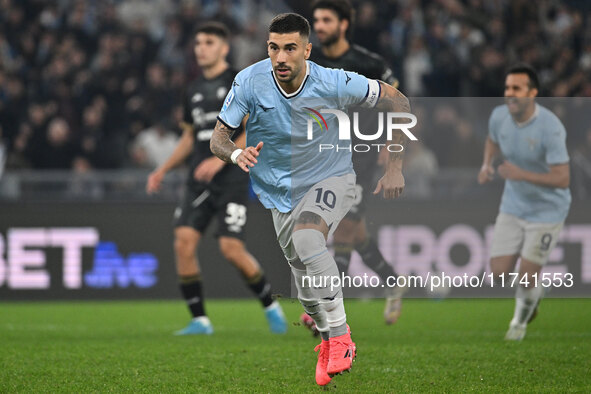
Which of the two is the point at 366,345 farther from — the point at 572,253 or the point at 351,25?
the point at 351,25

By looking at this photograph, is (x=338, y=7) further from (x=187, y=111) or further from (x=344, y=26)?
(x=187, y=111)

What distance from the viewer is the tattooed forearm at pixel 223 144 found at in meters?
5.24

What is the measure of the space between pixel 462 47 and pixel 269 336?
8.61 m

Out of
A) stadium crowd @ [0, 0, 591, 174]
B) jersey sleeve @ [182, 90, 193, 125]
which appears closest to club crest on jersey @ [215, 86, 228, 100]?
jersey sleeve @ [182, 90, 193, 125]

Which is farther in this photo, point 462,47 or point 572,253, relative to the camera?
point 462,47

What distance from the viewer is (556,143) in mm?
6980

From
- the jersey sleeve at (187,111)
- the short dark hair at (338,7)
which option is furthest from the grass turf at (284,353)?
the short dark hair at (338,7)

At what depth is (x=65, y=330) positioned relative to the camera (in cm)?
848

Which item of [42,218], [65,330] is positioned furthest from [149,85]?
[65,330]

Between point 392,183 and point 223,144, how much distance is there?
1.01 m

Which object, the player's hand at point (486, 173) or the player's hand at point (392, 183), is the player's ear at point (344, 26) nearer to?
the player's hand at point (486, 173)

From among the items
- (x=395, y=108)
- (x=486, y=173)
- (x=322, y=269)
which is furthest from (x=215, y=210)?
(x=322, y=269)

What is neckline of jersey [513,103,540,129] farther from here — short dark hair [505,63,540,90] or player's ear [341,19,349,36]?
player's ear [341,19,349,36]

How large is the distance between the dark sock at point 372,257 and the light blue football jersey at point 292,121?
3.60 ft
